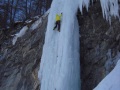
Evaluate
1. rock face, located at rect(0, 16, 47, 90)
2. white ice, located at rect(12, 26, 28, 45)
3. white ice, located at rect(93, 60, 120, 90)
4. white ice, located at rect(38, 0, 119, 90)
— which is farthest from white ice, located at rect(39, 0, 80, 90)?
white ice, located at rect(12, 26, 28, 45)

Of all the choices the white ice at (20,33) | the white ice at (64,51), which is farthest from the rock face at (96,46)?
the white ice at (20,33)

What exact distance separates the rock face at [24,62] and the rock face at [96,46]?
1.56m

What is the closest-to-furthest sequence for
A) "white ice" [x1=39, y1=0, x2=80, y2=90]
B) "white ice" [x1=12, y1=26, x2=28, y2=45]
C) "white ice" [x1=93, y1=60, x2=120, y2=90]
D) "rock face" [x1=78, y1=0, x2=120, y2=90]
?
"white ice" [x1=93, y1=60, x2=120, y2=90]
"white ice" [x1=39, y1=0, x2=80, y2=90]
"rock face" [x1=78, y1=0, x2=120, y2=90]
"white ice" [x1=12, y1=26, x2=28, y2=45]

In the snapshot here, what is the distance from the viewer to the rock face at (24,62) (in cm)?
809

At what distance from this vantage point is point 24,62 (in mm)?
8727

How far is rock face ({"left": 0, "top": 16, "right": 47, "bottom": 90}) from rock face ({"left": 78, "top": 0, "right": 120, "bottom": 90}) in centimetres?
156

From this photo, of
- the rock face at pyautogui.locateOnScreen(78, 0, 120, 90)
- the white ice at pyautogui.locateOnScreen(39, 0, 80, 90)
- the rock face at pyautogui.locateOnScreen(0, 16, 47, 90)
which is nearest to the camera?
the white ice at pyautogui.locateOnScreen(39, 0, 80, 90)

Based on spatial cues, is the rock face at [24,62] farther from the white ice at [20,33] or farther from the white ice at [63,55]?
the white ice at [63,55]

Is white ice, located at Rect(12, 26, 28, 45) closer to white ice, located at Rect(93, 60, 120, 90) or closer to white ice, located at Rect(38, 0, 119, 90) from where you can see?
white ice, located at Rect(38, 0, 119, 90)

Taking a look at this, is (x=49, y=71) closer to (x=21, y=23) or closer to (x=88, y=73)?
(x=88, y=73)

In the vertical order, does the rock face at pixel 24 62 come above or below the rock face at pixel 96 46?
below

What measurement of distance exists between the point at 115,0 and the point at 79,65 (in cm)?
165

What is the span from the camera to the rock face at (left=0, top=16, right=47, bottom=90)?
26.5 ft

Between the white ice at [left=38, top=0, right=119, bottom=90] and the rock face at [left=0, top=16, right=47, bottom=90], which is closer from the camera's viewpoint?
the white ice at [left=38, top=0, right=119, bottom=90]
